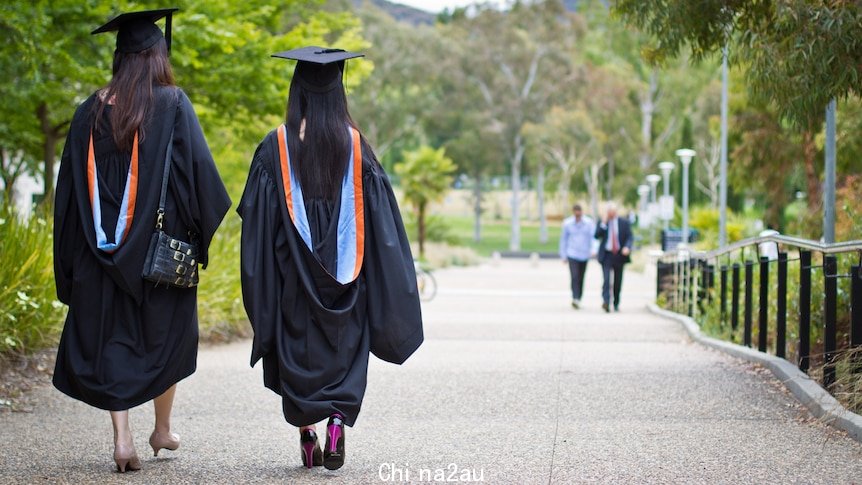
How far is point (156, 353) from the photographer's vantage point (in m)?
4.98

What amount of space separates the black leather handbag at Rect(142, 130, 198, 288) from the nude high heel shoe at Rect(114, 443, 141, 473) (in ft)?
2.23

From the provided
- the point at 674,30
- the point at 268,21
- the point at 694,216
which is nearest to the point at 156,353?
the point at 674,30

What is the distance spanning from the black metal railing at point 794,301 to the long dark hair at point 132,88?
3758 mm

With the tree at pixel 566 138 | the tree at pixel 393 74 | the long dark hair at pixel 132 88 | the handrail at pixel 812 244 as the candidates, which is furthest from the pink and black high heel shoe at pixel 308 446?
the tree at pixel 566 138

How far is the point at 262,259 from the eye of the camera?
5.02m

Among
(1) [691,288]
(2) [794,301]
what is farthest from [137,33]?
(1) [691,288]

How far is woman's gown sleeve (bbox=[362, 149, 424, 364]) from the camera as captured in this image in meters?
5.11

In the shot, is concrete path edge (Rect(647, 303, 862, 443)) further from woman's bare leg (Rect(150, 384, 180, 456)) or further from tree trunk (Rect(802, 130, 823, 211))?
tree trunk (Rect(802, 130, 823, 211))

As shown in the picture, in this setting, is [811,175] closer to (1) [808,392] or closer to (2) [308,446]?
(1) [808,392]

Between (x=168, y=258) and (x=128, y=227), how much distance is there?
0.23m

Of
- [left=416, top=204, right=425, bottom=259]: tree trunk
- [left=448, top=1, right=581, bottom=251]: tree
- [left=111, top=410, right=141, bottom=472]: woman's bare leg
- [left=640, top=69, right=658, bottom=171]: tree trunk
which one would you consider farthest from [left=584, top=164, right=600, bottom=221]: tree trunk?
[left=111, top=410, right=141, bottom=472]: woman's bare leg

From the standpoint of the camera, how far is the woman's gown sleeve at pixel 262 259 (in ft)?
16.3

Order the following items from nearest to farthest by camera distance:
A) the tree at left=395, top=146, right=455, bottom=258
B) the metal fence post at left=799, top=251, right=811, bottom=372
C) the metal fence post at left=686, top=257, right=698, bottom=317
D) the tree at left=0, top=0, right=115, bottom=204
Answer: the metal fence post at left=799, top=251, right=811, bottom=372 → the tree at left=0, top=0, right=115, bottom=204 → the metal fence post at left=686, top=257, right=698, bottom=317 → the tree at left=395, top=146, right=455, bottom=258

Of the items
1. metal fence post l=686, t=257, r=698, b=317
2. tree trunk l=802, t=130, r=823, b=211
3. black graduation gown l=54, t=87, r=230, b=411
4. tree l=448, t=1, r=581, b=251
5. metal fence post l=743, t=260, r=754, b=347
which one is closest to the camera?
black graduation gown l=54, t=87, r=230, b=411
